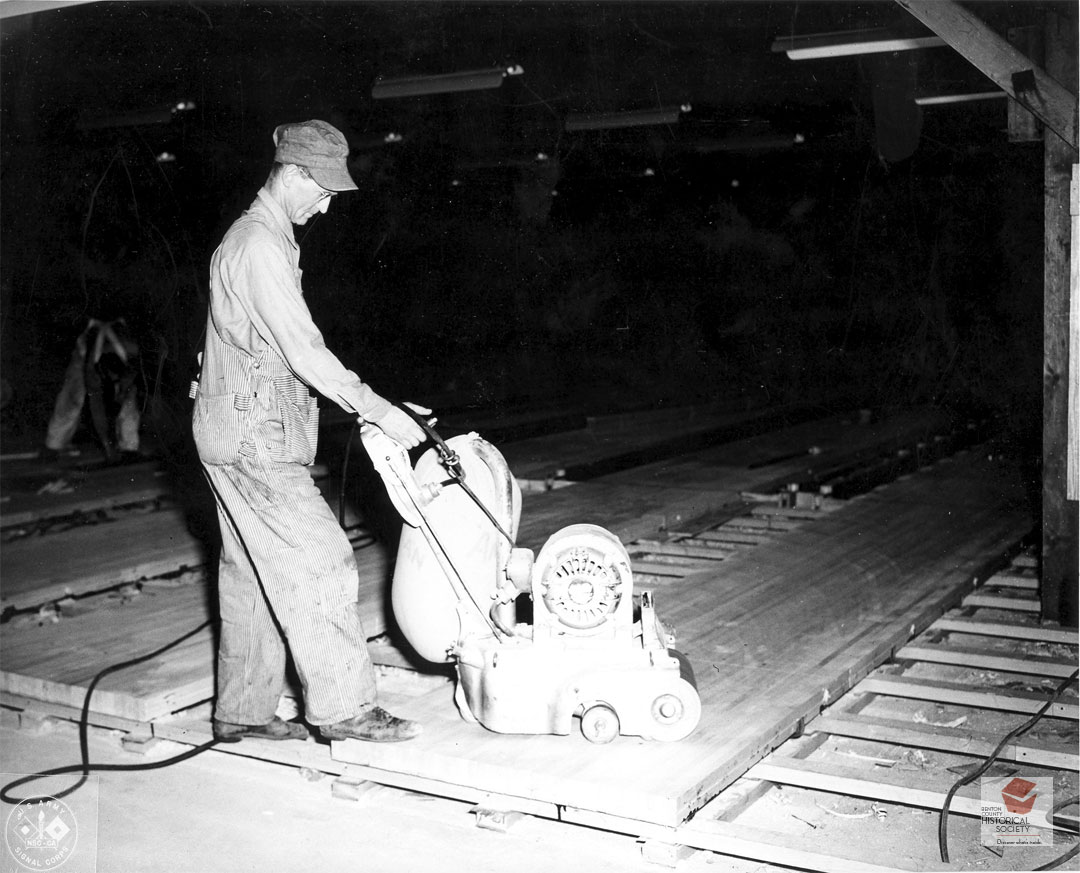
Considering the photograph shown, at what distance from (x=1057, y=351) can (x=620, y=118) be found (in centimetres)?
723

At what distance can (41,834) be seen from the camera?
2.97 m

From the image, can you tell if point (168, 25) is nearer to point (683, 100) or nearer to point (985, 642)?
point (683, 100)

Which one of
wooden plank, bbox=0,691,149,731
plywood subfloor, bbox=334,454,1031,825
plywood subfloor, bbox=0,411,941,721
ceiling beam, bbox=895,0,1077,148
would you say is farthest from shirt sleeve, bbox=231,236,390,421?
ceiling beam, bbox=895,0,1077,148

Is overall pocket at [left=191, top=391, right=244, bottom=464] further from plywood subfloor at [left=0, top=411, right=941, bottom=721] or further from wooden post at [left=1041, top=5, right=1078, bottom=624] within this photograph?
wooden post at [left=1041, top=5, right=1078, bottom=624]

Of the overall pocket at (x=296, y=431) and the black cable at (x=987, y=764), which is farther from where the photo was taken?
the overall pocket at (x=296, y=431)

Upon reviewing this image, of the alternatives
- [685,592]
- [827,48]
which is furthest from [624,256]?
[685,592]

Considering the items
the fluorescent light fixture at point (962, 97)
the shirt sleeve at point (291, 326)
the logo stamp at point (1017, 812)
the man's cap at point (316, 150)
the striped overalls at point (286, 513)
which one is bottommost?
the logo stamp at point (1017, 812)

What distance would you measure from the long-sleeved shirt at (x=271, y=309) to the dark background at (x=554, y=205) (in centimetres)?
413

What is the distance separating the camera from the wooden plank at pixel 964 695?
401cm

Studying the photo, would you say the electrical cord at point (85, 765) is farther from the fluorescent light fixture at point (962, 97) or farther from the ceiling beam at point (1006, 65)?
the fluorescent light fixture at point (962, 97)

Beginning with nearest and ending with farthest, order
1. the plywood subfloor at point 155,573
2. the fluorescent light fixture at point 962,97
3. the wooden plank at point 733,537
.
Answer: the plywood subfloor at point 155,573, the wooden plank at point 733,537, the fluorescent light fixture at point 962,97

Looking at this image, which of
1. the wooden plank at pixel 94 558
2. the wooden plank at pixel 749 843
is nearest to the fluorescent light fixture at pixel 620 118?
the wooden plank at pixel 94 558

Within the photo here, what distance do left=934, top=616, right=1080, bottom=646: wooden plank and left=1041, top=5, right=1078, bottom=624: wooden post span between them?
156mm

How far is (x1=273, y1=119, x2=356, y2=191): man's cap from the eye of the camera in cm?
329
